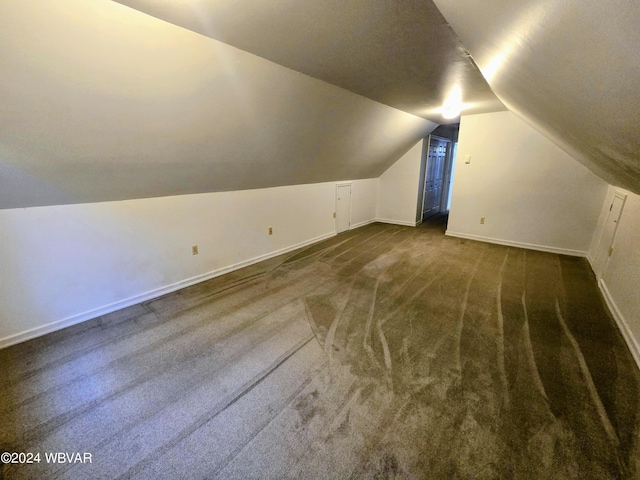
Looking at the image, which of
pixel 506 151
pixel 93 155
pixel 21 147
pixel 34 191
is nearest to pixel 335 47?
pixel 93 155

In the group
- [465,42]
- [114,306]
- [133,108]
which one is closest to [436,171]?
[465,42]

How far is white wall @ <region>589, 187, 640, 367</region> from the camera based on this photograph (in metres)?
2.13

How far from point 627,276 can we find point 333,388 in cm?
277

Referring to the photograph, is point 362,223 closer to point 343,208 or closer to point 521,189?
point 343,208

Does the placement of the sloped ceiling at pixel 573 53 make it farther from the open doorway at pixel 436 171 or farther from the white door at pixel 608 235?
the open doorway at pixel 436 171

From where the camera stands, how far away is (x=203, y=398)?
5.35ft

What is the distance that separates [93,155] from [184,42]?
3.37ft

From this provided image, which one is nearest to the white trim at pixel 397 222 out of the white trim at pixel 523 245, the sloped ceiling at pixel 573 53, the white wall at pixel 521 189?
the white trim at pixel 523 245

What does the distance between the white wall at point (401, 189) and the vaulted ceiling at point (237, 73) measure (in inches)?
107

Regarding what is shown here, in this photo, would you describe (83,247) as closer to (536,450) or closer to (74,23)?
(74,23)

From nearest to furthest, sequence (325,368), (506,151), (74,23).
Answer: (74,23), (325,368), (506,151)

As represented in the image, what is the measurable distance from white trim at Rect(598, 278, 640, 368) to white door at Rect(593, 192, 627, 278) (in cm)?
28

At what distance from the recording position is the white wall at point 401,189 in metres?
5.53

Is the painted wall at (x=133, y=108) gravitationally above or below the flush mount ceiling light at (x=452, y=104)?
below
